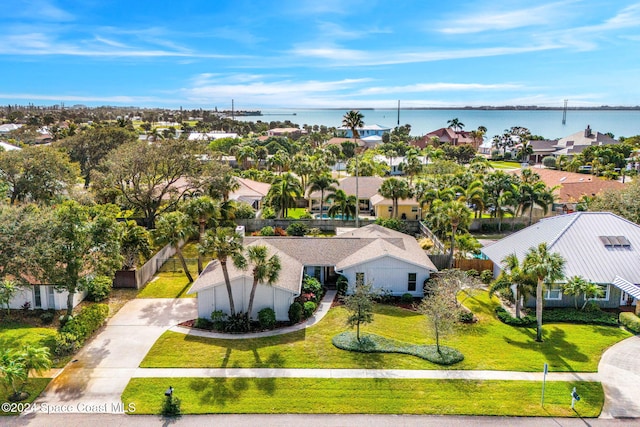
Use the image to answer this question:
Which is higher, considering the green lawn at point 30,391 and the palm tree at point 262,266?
the palm tree at point 262,266

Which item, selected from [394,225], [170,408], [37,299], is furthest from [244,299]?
[394,225]

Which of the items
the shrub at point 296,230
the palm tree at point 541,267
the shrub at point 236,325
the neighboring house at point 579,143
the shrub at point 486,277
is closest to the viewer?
the palm tree at point 541,267

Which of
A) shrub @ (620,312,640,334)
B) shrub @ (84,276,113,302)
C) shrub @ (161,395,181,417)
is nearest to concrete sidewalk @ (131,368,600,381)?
shrub @ (161,395,181,417)

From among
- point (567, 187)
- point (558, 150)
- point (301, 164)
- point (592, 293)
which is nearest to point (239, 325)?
point (592, 293)

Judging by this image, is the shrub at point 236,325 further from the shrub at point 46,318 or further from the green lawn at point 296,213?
the green lawn at point 296,213

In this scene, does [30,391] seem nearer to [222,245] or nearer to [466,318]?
[222,245]

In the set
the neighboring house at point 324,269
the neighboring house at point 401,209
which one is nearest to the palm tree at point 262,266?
the neighboring house at point 324,269
